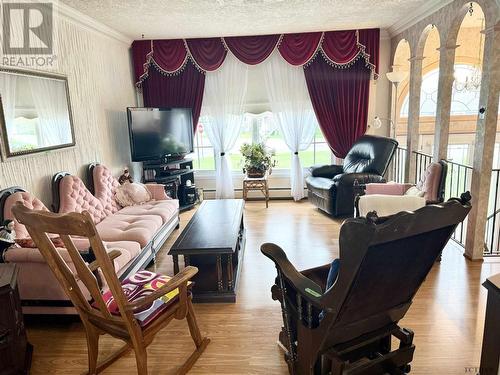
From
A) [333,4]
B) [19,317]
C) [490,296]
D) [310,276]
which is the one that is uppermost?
[333,4]

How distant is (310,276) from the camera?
2180mm

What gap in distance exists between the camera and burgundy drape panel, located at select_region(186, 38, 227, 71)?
5414mm

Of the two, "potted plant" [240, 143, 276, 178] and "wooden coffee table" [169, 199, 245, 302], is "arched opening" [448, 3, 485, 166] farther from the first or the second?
"wooden coffee table" [169, 199, 245, 302]

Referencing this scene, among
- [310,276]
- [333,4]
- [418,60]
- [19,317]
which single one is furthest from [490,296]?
[418,60]

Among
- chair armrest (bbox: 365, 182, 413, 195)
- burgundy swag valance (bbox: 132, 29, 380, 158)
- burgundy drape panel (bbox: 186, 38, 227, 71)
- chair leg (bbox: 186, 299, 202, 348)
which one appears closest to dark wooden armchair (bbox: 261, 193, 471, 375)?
chair leg (bbox: 186, 299, 202, 348)

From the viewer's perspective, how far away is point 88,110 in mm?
4156

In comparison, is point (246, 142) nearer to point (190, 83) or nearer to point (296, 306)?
point (190, 83)

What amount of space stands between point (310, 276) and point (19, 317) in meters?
1.70

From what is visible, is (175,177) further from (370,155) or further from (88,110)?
(370,155)

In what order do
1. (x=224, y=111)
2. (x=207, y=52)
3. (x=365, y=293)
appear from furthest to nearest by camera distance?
1. (x=224, y=111)
2. (x=207, y=52)
3. (x=365, y=293)

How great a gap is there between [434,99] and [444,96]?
3.62 meters

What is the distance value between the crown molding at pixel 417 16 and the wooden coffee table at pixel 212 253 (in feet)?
10.2

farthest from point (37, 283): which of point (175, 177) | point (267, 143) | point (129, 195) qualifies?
point (267, 143)

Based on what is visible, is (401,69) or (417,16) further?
(401,69)
